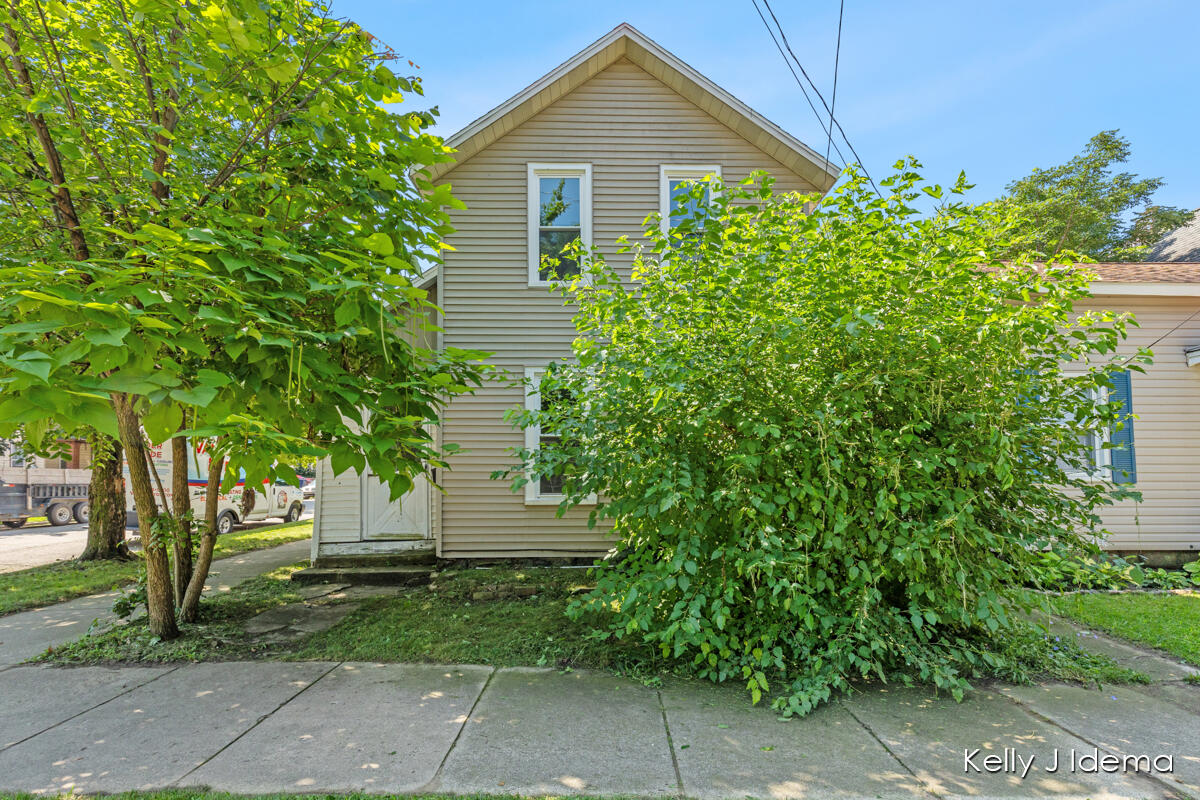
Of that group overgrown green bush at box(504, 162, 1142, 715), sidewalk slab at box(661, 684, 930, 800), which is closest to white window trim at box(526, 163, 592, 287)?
overgrown green bush at box(504, 162, 1142, 715)

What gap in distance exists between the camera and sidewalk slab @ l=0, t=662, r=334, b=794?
2930 mm

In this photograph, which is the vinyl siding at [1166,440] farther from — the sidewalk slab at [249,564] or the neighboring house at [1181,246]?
the sidewalk slab at [249,564]

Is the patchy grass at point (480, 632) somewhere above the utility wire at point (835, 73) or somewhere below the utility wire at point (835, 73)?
below

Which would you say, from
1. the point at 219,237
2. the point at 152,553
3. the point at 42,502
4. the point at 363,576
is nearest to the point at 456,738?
the point at 219,237

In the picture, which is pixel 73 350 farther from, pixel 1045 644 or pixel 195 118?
pixel 1045 644

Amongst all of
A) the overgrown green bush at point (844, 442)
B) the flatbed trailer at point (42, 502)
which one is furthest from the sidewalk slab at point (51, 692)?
the flatbed trailer at point (42, 502)

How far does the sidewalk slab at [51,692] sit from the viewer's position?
359cm

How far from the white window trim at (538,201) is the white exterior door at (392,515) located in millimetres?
3674

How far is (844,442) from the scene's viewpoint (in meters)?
3.71

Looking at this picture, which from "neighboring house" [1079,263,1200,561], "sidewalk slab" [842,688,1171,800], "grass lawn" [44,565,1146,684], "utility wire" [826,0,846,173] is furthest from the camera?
"neighboring house" [1079,263,1200,561]

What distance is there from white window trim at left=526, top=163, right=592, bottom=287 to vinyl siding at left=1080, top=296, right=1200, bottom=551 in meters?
7.14

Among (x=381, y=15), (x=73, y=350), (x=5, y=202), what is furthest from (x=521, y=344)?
(x=73, y=350)

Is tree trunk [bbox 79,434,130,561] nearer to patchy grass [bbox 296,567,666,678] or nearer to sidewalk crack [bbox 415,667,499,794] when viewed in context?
patchy grass [bbox 296,567,666,678]

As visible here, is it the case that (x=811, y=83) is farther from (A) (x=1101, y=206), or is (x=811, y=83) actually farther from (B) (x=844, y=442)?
(A) (x=1101, y=206)
